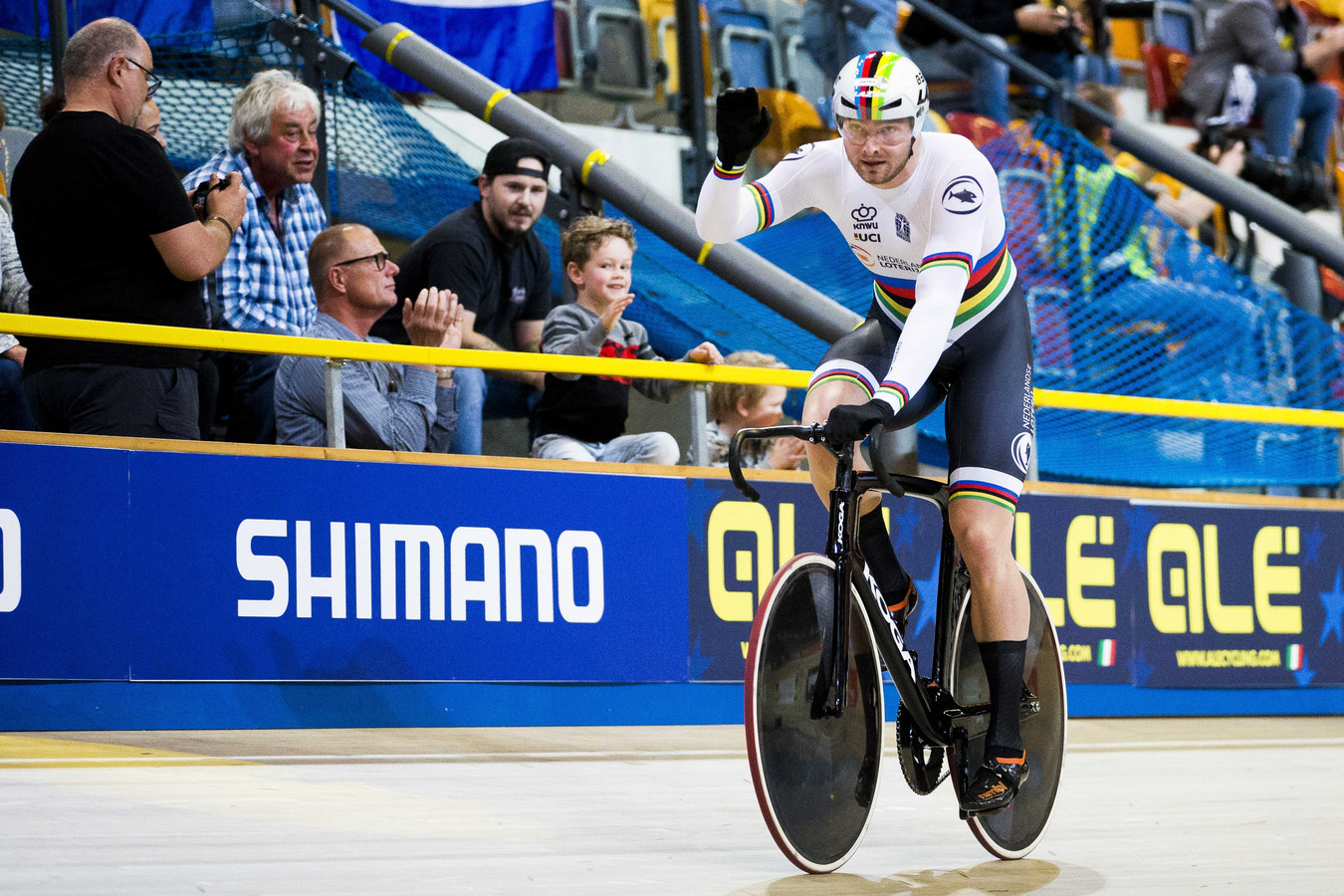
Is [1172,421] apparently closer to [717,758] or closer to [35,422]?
[717,758]

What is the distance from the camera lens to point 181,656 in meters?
5.36

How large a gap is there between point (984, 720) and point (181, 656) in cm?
270

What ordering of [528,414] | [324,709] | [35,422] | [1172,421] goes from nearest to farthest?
[35,422] → [324,709] → [528,414] → [1172,421]

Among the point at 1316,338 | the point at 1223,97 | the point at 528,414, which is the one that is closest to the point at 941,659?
the point at 528,414

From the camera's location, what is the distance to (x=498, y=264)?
652cm

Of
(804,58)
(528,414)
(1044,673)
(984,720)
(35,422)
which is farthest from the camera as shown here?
(804,58)

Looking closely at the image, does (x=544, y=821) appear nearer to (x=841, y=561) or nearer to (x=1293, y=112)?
(x=841, y=561)

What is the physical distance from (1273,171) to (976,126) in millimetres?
2691

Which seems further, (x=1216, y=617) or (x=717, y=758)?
(x=1216, y=617)

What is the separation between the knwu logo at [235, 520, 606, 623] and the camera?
5.52m

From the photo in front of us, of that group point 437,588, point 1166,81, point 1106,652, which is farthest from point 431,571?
point 1166,81

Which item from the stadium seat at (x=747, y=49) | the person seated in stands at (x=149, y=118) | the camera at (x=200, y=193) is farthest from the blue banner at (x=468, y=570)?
the stadium seat at (x=747, y=49)

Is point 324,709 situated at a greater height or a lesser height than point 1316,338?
lesser

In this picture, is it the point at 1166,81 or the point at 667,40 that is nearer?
→ the point at 667,40
